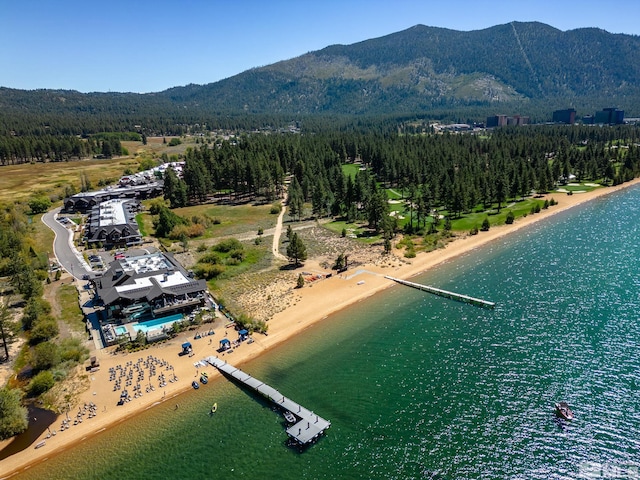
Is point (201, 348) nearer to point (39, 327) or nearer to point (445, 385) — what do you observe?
point (39, 327)

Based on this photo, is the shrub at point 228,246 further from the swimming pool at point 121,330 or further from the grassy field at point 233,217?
the swimming pool at point 121,330

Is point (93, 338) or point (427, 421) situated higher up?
point (93, 338)

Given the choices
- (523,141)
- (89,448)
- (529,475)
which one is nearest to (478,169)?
(523,141)

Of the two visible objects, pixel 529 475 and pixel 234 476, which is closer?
pixel 529 475

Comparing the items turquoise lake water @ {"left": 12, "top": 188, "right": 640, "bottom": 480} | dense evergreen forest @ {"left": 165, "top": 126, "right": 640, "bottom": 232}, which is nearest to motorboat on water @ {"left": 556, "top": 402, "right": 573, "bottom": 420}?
turquoise lake water @ {"left": 12, "top": 188, "right": 640, "bottom": 480}

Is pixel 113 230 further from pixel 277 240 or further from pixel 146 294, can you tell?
pixel 146 294
